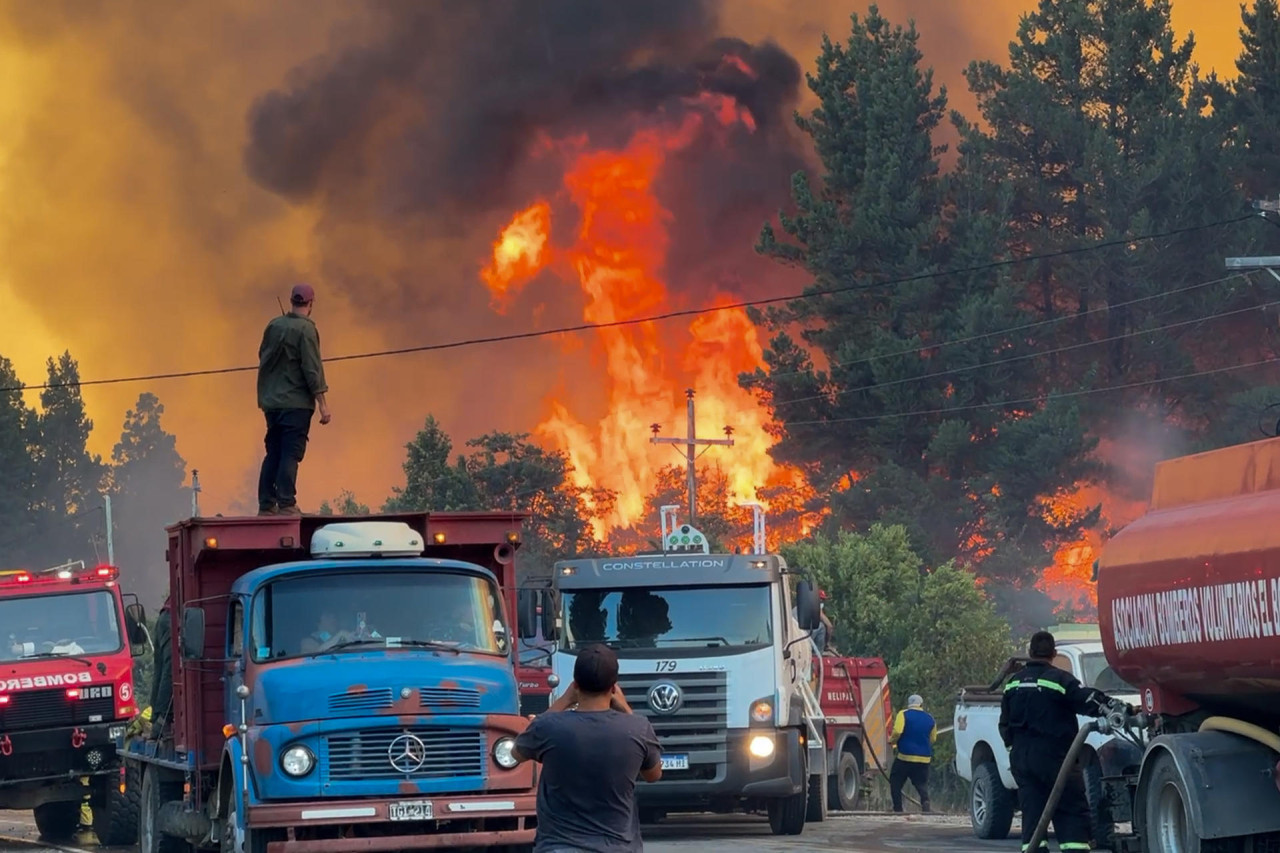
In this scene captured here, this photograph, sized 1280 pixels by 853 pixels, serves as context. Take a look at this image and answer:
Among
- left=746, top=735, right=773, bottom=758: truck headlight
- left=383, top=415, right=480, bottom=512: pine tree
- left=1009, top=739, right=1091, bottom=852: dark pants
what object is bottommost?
left=1009, top=739, right=1091, bottom=852: dark pants

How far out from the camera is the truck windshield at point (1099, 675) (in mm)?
19297

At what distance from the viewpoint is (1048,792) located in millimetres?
14570

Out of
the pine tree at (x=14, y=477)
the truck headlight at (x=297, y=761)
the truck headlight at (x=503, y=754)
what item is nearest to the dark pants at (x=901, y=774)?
the truck headlight at (x=503, y=754)

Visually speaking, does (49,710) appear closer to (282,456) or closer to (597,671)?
(282,456)

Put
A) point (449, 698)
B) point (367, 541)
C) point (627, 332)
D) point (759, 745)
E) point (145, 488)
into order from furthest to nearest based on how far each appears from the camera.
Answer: point (145, 488) < point (627, 332) < point (759, 745) < point (367, 541) < point (449, 698)

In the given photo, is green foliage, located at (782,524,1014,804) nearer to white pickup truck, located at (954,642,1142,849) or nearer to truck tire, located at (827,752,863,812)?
truck tire, located at (827,752,863,812)

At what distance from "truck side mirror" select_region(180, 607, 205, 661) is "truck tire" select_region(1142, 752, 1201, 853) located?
6890 mm

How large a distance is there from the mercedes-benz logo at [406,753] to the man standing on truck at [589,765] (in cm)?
536

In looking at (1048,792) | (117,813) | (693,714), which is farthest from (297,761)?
(117,813)

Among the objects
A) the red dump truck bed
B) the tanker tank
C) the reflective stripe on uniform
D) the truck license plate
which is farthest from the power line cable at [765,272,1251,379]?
the truck license plate

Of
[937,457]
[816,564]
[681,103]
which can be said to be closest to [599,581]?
[816,564]

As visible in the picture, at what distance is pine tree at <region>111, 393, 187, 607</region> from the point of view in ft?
545

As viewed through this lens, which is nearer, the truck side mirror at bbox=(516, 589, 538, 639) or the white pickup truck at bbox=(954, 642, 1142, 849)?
the truck side mirror at bbox=(516, 589, 538, 639)

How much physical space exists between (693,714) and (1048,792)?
602cm
